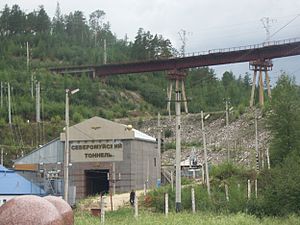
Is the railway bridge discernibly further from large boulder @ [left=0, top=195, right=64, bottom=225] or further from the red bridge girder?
large boulder @ [left=0, top=195, right=64, bottom=225]

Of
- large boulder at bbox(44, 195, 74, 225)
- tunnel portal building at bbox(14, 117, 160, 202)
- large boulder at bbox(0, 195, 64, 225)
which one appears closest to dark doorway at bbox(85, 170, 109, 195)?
tunnel portal building at bbox(14, 117, 160, 202)

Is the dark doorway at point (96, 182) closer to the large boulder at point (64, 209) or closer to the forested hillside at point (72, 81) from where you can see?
the forested hillside at point (72, 81)

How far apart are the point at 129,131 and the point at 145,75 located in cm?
6065

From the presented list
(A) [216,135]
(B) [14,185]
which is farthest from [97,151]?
(A) [216,135]

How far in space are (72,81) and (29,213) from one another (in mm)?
74042

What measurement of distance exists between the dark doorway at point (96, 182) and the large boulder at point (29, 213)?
31626 millimetres

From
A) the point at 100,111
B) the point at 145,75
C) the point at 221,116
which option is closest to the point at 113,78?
the point at 145,75

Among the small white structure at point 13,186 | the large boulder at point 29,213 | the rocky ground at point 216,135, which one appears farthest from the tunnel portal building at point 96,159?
the large boulder at point 29,213

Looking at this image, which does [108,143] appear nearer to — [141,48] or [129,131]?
[129,131]

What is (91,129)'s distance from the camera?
45.6 meters

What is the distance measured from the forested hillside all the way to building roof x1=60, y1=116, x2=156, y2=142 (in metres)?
21.6

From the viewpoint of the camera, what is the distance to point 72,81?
86.4 meters

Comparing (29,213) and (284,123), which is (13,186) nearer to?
(284,123)

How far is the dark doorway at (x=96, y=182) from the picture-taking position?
149 feet
